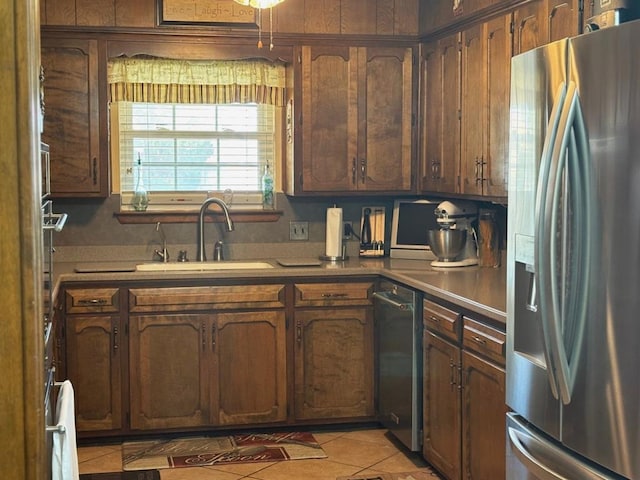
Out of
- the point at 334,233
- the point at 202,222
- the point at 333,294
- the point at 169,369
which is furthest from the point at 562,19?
the point at 169,369

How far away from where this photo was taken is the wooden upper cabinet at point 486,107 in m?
4.07

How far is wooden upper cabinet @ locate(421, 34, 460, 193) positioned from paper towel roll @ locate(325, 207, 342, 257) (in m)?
0.51

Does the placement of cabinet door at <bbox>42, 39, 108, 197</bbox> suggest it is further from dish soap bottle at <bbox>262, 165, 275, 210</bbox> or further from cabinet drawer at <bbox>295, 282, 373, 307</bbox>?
cabinet drawer at <bbox>295, 282, 373, 307</bbox>

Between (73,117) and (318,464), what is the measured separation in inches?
87.1

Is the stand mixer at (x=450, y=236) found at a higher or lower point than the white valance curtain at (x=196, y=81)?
lower

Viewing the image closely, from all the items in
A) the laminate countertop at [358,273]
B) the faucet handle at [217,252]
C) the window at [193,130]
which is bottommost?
the laminate countertop at [358,273]

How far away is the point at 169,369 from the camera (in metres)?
4.69

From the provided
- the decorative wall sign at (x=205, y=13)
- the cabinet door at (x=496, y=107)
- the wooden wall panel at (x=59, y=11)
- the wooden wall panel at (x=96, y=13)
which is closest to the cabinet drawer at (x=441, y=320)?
the cabinet door at (x=496, y=107)

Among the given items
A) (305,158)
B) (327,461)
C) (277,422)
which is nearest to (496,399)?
(327,461)

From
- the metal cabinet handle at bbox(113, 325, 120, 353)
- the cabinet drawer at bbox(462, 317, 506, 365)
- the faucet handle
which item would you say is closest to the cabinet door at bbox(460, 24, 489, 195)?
the cabinet drawer at bbox(462, 317, 506, 365)

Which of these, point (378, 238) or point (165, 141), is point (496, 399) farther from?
point (165, 141)

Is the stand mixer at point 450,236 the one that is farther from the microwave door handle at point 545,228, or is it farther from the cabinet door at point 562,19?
the microwave door handle at point 545,228

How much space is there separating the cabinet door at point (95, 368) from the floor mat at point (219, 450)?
0.22 m

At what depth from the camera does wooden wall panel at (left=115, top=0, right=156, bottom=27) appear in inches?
190
